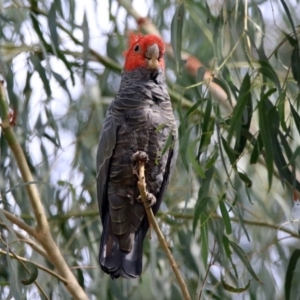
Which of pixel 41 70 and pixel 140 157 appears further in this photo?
pixel 41 70

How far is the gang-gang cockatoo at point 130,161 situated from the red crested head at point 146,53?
10 centimetres

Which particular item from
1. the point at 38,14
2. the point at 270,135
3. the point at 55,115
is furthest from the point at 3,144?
the point at 270,135

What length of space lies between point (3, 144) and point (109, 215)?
59cm

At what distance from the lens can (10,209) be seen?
10.4ft

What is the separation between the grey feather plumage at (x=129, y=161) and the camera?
2.69 m

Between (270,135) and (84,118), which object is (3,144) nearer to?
(84,118)

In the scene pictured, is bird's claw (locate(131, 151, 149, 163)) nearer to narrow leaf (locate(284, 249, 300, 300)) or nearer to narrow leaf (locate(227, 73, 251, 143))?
narrow leaf (locate(227, 73, 251, 143))

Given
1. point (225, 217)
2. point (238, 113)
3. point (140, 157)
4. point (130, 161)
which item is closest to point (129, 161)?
point (130, 161)

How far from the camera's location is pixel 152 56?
9.38ft

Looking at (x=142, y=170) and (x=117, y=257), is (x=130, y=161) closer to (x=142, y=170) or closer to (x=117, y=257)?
(x=117, y=257)

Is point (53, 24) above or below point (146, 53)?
above

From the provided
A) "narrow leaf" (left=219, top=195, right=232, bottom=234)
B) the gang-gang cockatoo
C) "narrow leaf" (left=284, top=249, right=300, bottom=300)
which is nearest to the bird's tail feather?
Answer: the gang-gang cockatoo

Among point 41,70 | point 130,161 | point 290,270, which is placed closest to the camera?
point 290,270

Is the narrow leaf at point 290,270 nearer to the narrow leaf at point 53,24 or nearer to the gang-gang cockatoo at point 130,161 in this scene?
the gang-gang cockatoo at point 130,161
